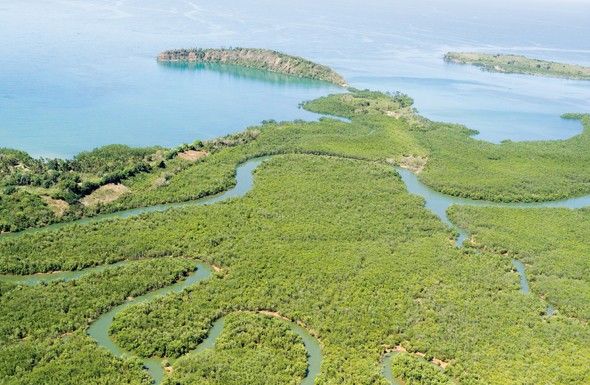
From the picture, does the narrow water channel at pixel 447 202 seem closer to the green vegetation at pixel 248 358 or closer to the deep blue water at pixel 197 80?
the deep blue water at pixel 197 80

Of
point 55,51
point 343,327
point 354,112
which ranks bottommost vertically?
point 343,327

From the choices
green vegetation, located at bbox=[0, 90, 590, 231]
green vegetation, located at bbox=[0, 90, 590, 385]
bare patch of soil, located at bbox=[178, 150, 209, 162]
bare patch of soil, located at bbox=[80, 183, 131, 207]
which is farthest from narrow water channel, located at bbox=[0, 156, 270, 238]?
bare patch of soil, located at bbox=[178, 150, 209, 162]

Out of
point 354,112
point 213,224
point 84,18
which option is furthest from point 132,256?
point 84,18

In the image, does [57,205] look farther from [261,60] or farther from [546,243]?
[261,60]

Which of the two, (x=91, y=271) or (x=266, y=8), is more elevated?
(x=266, y=8)

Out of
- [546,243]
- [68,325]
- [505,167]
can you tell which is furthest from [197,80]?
[68,325]

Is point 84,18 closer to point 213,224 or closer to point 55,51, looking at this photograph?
point 55,51

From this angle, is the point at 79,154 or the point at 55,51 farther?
the point at 55,51
